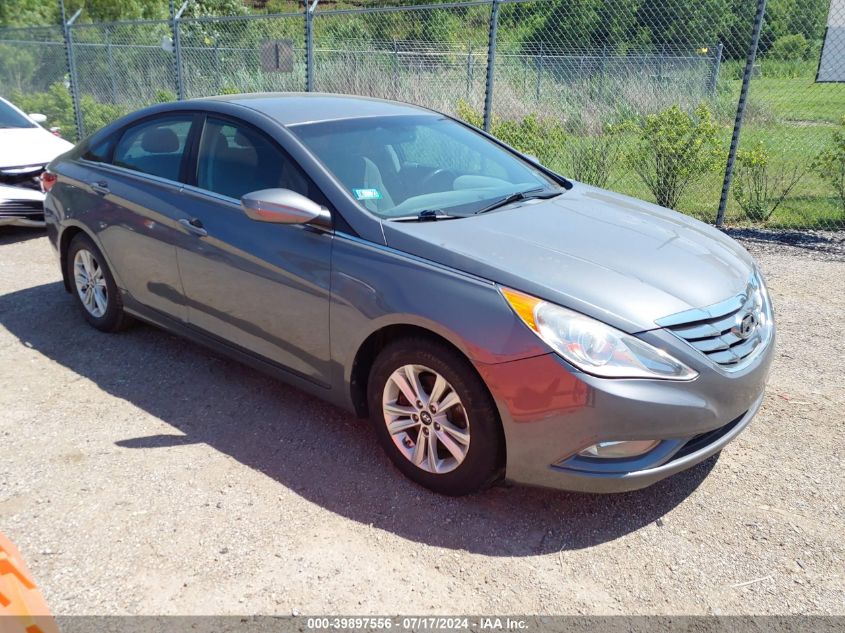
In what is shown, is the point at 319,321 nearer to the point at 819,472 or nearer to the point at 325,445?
the point at 325,445

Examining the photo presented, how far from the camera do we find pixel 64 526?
2.97 m

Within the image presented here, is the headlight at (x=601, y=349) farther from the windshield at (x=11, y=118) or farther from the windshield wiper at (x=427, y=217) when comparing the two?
the windshield at (x=11, y=118)

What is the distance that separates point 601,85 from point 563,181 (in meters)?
10.2

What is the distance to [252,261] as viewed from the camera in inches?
143

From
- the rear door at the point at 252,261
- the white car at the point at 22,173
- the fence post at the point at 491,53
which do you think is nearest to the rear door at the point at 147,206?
the rear door at the point at 252,261

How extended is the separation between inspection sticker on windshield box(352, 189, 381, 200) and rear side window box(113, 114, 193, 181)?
1335 mm

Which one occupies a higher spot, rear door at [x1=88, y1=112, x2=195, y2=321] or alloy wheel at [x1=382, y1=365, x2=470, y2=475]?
rear door at [x1=88, y1=112, x2=195, y2=321]

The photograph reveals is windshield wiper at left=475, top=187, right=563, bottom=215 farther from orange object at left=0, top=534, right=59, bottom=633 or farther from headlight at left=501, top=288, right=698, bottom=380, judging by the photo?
orange object at left=0, top=534, right=59, bottom=633

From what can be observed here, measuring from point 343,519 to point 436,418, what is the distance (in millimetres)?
571

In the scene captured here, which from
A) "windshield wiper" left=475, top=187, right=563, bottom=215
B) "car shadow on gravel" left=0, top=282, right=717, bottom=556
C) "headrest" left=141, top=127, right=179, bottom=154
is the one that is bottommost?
"car shadow on gravel" left=0, top=282, right=717, bottom=556

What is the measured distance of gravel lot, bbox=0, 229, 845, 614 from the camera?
2602 millimetres

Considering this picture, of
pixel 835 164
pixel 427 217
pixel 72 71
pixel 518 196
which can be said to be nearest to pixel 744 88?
pixel 835 164

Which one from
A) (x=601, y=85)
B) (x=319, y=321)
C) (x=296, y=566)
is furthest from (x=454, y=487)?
(x=601, y=85)

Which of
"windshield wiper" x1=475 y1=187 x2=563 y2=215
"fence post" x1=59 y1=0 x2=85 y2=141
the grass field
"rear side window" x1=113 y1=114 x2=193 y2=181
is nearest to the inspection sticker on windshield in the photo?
"windshield wiper" x1=475 y1=187 x2=563 y2=215
